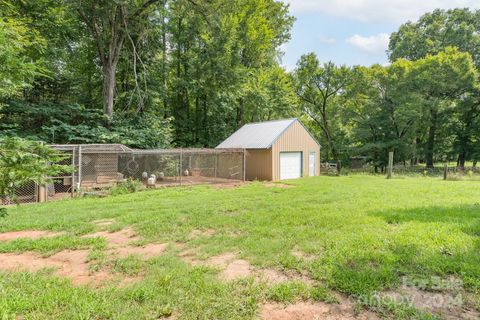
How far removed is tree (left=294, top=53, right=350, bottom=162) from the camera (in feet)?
78.7

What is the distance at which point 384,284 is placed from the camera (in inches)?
114

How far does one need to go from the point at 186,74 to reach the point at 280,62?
992 centimetres

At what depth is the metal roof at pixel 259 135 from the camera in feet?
49.2

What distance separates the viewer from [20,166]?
2.01 metres

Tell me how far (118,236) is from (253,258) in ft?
8.80

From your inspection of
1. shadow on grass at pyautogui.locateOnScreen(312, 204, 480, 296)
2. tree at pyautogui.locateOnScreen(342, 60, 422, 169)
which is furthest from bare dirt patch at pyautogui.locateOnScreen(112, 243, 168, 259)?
tree at pyautogui.locateOnScreen(342, 60, 422, 169)

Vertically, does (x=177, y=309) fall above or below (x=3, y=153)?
below

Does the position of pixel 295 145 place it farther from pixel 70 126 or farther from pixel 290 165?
pixel 70 126

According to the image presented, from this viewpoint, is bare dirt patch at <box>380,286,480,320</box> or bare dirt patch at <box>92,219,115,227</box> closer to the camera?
bare dirt patch at <box>380,286,480,320</box>

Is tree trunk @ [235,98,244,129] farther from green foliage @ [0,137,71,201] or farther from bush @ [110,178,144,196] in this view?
green foliage @ [0,137,71,201]

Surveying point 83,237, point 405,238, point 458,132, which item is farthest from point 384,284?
point 458,132

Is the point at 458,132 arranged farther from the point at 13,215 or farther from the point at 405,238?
the point at 13,215

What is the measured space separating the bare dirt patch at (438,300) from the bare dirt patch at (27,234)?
5452 millimetres

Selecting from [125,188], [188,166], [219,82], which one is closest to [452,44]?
[219,82]
